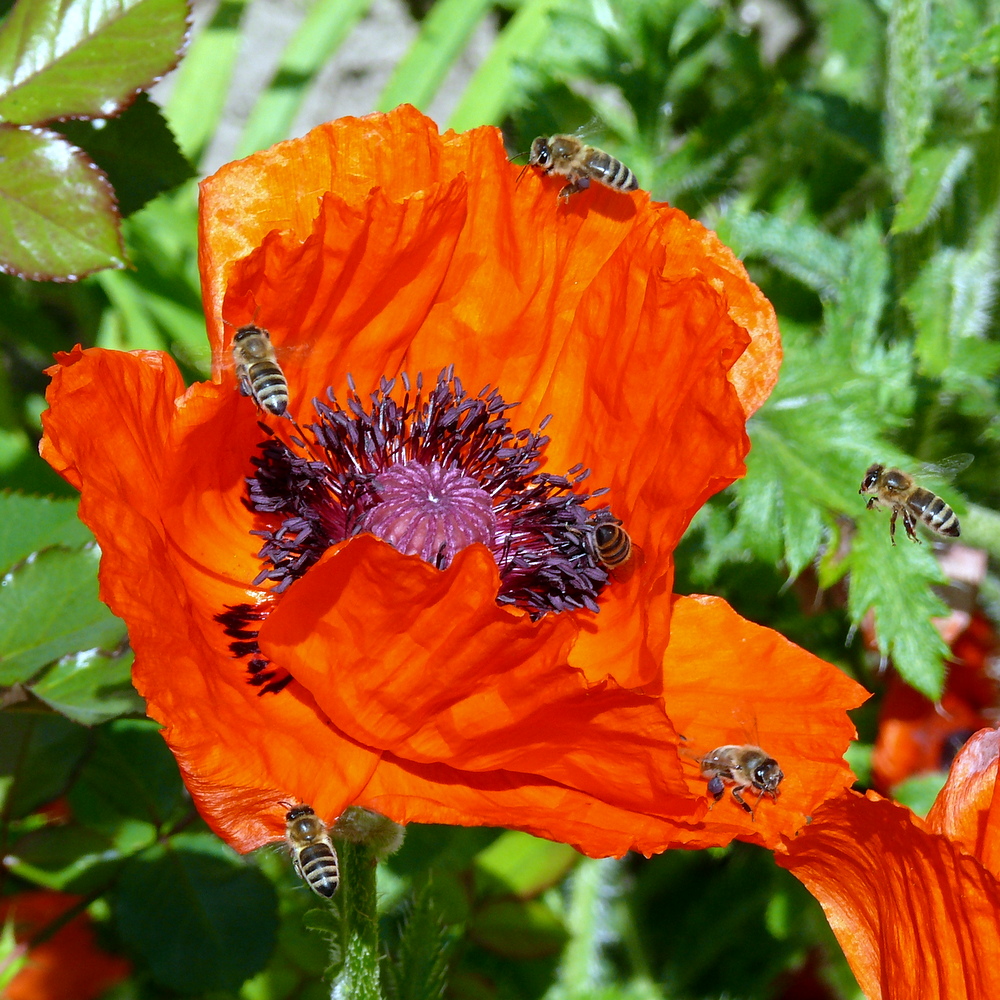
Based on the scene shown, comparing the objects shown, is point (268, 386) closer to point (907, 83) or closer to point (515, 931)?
point (515, 931)

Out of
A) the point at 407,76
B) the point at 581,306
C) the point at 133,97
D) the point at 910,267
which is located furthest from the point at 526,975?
the point at 407,76

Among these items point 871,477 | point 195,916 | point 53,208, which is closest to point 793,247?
point 871,477

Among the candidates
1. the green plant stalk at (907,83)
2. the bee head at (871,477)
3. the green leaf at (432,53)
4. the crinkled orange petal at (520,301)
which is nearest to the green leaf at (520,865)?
the crinkled orange petal at (520,301)

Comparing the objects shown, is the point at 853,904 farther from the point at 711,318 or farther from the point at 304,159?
the point at 304,159

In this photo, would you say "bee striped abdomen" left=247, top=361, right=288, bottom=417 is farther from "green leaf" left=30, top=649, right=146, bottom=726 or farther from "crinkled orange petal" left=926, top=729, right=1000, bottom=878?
"crinkled orange petal" left=926, top=729, right=1000, bottom=878

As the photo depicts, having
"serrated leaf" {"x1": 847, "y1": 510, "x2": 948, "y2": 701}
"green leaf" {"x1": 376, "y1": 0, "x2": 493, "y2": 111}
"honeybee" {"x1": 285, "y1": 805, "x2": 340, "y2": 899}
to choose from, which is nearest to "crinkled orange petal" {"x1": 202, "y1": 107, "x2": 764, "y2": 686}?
"honeybee" {"x1": 285, "y1": 805, "x2": 340, "y2": 899}

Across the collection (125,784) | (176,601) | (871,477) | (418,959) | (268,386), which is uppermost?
(268,386)

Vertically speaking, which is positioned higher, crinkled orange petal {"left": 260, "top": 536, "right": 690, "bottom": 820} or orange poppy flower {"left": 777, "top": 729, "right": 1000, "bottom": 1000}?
crinkled orange petal {"left": 260, "top": 536, "right": 690, "bottom": 820}
